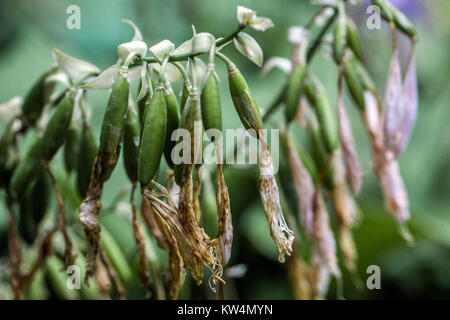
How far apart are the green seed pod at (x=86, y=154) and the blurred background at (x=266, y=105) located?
0.30 meters

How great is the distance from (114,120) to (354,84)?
0.36 m

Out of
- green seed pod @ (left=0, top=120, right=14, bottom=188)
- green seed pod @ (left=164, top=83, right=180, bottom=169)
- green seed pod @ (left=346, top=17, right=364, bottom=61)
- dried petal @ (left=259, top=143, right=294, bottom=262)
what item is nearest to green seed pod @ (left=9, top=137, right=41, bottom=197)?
green seed pod @ (left=0, top=120, right=14, bottom=188)

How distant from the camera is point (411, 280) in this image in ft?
3.85

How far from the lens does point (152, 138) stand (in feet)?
1.75

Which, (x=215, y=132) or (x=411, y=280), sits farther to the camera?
(x=411, y=280)

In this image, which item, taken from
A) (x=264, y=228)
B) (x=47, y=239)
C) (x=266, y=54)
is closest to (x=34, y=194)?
(x=47, y=239)

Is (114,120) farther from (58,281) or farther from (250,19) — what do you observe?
(58,281)

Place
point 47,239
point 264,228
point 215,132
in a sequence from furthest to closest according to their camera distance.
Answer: point 264,228 → point 47,239 → point 215,132

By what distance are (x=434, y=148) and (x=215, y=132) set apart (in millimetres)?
1175

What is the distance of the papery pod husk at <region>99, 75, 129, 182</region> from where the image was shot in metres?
0.55

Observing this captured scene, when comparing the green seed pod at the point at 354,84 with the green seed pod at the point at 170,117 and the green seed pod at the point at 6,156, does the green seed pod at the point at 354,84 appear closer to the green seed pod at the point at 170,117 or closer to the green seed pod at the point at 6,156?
the green seed pod at the point at 170,117

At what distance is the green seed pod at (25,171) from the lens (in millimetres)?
718

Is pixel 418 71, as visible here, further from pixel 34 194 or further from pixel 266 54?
pixel 34 194

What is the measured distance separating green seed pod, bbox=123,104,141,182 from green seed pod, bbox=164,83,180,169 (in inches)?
2.2
